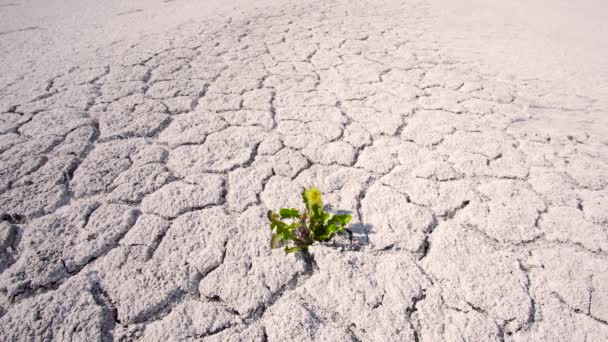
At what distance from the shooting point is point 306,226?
1.38 m

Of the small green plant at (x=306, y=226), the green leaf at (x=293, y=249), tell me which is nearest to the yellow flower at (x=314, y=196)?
the small green plant at (x=306, y=226)

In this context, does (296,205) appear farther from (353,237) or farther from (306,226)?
(353,237)

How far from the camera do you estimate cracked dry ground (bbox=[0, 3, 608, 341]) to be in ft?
3.70

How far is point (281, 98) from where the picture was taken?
7.86ft

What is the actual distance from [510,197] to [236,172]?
137 cm

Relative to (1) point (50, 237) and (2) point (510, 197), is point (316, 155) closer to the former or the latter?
(2) point (510, 197)

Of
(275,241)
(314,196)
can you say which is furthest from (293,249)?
(314,196)

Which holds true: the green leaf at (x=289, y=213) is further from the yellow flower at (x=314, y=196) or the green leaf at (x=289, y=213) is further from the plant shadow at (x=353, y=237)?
the plant shadow at (x=353, y=237)

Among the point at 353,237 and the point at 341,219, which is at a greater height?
the point at 341,219

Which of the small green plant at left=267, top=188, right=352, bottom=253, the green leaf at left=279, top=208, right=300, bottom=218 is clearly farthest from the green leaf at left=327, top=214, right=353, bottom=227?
the green leaf at left=279, top=208, right=300, bottom=218

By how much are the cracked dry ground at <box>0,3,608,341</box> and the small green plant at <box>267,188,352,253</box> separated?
2.4 inches

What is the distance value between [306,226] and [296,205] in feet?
0.58

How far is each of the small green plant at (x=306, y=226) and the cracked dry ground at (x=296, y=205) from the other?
61mm

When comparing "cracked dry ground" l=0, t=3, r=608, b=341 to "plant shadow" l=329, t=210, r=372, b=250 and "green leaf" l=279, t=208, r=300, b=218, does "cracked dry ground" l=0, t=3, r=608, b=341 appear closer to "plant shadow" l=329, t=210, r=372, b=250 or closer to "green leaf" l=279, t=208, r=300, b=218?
"plant shadow" l=329, t=210, r=372, b=250
